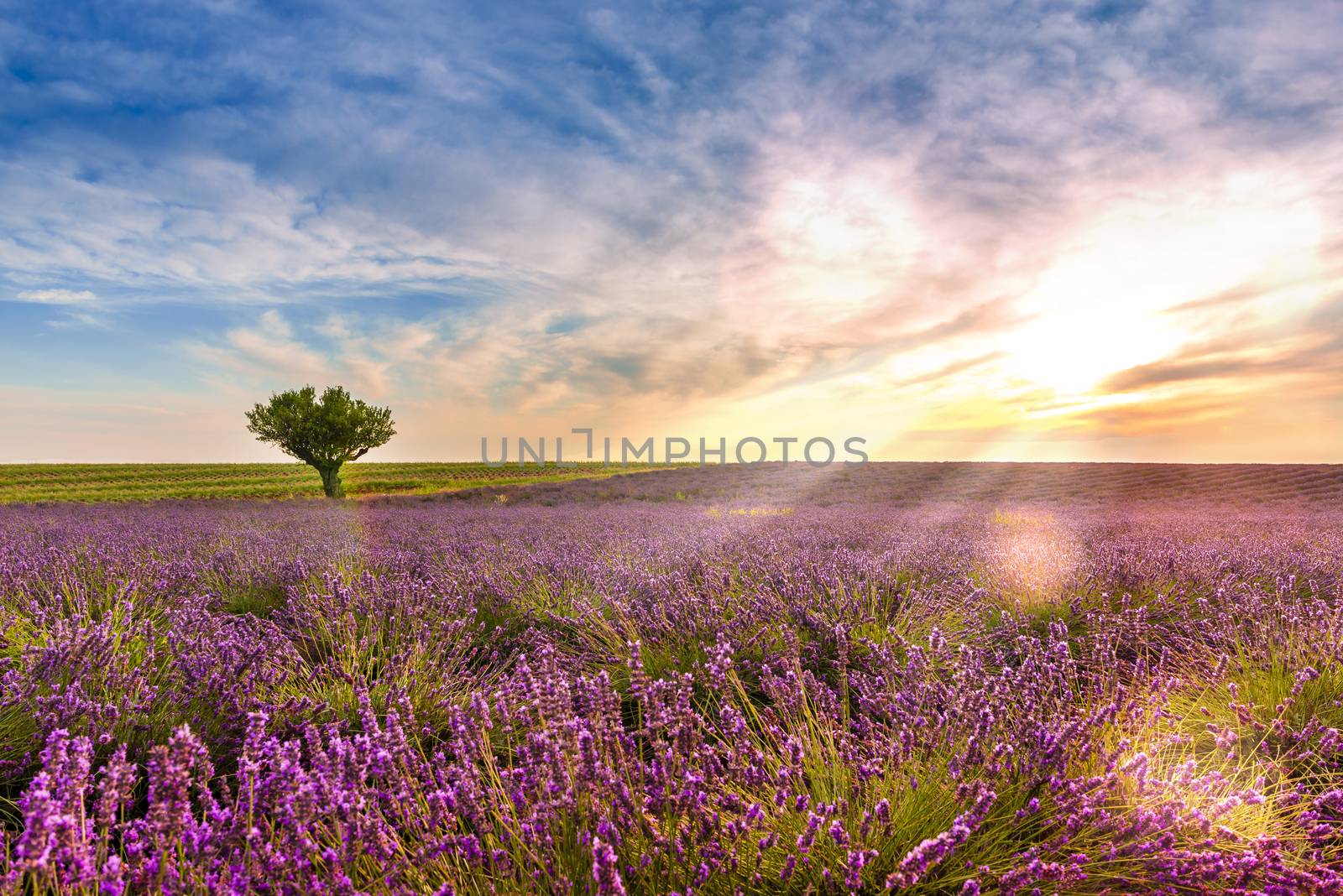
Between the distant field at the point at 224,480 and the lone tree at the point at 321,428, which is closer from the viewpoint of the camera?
the lone tree at the point at 321,428

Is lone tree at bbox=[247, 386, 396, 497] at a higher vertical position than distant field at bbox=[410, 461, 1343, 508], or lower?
higher

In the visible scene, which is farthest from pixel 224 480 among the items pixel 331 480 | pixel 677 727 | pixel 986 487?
pixel 677 727

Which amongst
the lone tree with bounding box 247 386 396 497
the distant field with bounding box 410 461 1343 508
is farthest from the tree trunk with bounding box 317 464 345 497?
the distant field with bounding box 410 461 1343 508

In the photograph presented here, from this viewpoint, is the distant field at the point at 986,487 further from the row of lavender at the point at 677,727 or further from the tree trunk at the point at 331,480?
the row of lavender at the point at 677,727

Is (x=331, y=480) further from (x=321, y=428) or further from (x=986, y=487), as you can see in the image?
(x=986, y=487)

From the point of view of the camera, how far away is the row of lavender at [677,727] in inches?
59.4

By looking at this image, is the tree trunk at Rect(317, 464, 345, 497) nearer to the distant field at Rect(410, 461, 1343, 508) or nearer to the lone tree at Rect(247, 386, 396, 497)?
the lone tree at Rect(247, 386, 396, 497)

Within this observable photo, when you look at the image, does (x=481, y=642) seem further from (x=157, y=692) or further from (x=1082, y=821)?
(x=1082, y=821)

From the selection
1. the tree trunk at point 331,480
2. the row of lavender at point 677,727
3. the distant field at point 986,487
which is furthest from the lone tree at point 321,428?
the row of lavender at point 677,727

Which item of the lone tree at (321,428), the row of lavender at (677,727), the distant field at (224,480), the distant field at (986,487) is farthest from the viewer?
the distant field at (224,480)

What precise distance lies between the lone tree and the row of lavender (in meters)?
21.4

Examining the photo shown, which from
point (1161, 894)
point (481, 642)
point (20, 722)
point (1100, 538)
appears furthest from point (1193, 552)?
point (20, 722)

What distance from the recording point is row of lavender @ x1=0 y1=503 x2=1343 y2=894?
1509 millimetres

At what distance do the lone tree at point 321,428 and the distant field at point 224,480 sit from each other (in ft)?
9.98
